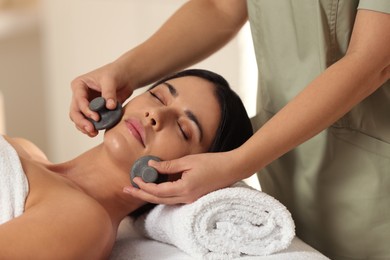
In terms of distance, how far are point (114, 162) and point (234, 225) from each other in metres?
0.39

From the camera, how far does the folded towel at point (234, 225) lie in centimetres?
139

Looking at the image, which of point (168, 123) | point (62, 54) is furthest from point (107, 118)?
point (62, 54)

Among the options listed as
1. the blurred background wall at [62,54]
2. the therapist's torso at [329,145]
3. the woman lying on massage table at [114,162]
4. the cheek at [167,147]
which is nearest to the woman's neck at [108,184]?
the woman lying on massage table at [114,162]

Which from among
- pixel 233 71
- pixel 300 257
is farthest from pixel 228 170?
pixel 233 71

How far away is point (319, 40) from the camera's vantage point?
1485mm

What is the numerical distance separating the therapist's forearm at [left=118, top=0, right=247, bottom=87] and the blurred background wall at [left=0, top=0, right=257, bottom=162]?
99 centimetres

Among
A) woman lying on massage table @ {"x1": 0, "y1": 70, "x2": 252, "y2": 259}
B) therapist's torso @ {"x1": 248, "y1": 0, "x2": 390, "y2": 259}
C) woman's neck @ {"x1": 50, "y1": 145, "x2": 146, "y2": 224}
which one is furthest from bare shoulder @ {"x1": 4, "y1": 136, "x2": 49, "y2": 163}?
therapist's torso @ {"x1": 248, "y1": 0, "x2": 390, "y2": 259}

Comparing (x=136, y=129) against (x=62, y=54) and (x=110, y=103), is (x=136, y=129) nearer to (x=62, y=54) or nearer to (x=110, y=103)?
(x=110, y=103)

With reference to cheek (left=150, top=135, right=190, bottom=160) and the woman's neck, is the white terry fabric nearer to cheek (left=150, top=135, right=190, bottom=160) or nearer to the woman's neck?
the woman's neck

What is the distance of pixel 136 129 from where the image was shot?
5.25 ft

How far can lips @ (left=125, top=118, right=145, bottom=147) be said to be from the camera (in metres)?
1.59

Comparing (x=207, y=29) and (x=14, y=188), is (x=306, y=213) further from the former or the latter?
(x=14, y=188)

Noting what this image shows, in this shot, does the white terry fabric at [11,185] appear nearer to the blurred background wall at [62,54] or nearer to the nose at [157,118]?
the nose at [157,118]

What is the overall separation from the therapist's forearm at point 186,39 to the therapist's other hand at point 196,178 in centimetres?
39
